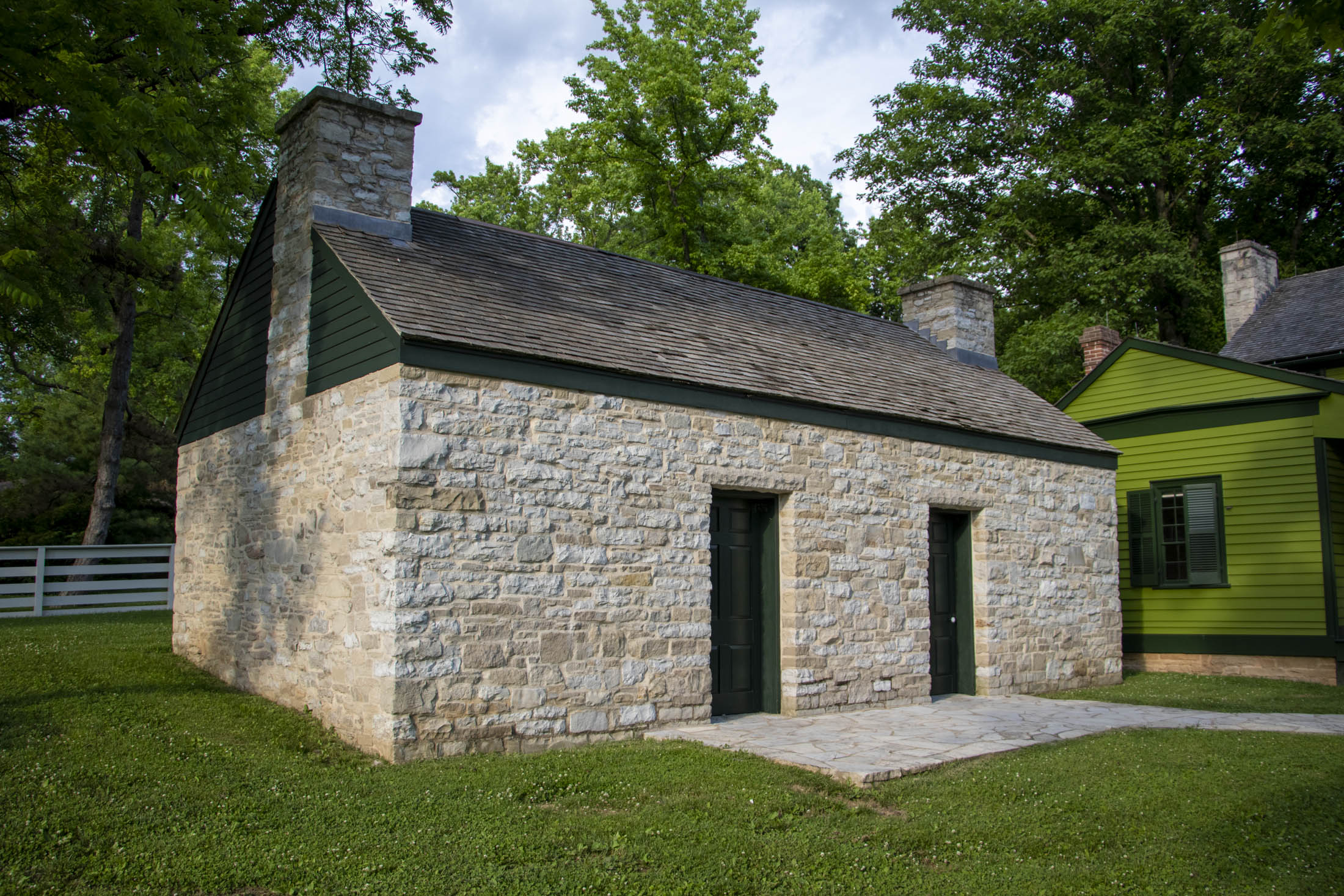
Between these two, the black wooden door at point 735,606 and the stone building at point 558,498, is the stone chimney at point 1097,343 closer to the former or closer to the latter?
the stone building at point 558,498

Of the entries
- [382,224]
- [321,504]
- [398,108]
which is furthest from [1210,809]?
[398,108]

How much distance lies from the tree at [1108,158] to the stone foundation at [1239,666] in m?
7.88

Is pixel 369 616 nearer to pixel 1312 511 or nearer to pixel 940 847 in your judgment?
pixel 940 847

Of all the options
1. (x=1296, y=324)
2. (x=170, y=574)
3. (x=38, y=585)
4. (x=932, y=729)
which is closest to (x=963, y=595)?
(x=932, y=729)

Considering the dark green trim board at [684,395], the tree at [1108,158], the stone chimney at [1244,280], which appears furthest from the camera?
the tree at [1108,158]

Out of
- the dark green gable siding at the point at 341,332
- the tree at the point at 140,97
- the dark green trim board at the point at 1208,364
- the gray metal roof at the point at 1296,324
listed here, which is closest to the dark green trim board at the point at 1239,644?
the dark green trim board at the point at 1208,364

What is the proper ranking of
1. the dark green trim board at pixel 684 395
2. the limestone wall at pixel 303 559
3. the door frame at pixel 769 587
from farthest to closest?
1. the door frame at pixel 769 587
2. the dark green trim board at pixel 684 395
3. the limestone wall at pixel 303 559

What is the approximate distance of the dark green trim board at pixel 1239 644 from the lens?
12781 mm

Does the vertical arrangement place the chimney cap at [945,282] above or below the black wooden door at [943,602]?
above

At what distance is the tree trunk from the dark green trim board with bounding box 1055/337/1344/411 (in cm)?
1625

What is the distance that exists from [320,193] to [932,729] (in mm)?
7235

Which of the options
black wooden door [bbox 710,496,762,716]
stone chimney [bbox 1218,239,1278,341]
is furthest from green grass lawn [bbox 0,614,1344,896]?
stone chimney [bbox 1218,239,1278,341]

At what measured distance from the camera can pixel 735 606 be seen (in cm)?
900

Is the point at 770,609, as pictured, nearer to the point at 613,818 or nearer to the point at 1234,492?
the point at 613,818
